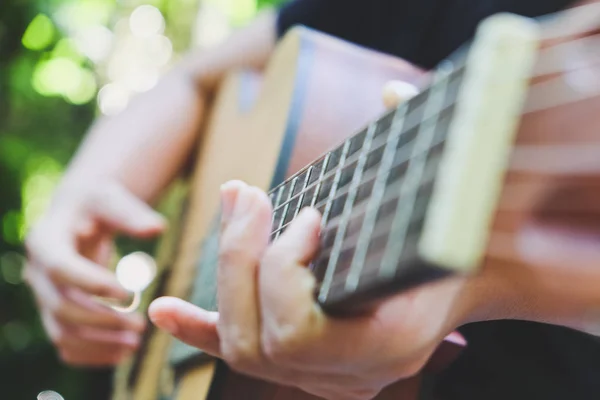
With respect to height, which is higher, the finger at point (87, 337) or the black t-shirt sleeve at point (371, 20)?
the black t-shirt sleeve at point (371, 20)

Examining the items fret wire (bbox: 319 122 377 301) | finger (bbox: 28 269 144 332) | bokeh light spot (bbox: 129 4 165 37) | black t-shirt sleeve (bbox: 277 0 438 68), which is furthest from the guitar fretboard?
bokeh light spot (bbox: 129 4 165 37)

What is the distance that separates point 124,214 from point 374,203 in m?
0.63

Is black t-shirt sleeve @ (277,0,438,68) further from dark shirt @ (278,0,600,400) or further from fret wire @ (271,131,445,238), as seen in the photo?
fret wire @ (271,131,445,238)

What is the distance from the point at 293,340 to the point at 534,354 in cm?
28

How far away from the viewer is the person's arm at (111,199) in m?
0.89

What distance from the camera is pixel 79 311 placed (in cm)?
89

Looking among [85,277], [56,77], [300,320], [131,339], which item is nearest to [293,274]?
[300,320]

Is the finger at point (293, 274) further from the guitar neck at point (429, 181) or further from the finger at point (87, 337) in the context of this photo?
the finger at point (87, 337)

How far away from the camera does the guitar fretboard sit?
29 cm

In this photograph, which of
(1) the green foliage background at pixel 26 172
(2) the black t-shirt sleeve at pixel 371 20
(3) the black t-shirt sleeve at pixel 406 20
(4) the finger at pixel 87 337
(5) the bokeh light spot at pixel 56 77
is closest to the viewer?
(3) the black t-shirt sleeve at pixel 406 20

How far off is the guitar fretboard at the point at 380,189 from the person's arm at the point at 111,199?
0.50 meters

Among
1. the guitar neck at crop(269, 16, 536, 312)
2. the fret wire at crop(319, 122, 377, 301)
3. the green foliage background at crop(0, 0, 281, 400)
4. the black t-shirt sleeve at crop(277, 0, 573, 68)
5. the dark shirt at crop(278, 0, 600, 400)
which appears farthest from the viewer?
the green foliage background at crop(0, 0, 281, 400)

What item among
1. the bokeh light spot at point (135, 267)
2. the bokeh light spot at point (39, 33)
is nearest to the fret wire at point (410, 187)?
the bokeh light spot at point (135, 267)

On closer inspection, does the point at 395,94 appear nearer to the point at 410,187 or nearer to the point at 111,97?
the point at 410,187
